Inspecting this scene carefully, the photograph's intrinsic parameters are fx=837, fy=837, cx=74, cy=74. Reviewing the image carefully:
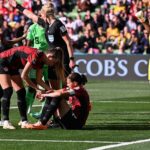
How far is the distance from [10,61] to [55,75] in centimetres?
111

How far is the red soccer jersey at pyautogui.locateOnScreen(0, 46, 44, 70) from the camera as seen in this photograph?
13.0m

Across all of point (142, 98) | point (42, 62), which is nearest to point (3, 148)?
point (42, 62)

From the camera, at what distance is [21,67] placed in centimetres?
1365

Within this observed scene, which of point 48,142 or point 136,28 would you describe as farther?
point 136,28

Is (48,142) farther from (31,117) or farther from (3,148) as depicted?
(31,117)

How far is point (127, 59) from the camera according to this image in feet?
99.8

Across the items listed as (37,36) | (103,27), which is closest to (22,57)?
(37,36)

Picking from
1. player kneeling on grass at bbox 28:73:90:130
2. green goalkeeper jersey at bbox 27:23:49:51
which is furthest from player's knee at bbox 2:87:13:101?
green goalkeeper jersey at bbox 27:23:49:51

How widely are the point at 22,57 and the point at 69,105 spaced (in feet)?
3.67

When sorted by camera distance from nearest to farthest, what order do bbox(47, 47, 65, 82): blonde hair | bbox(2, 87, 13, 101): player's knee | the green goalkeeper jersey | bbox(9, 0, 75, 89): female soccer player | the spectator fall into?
bbox(47, 47, 65, 82): blonde hair, bbox(2, 87, 13, 101): player's knee, bbox(9, 0, 75, 89): female soccer player, the green goalkeeper jersey, the spectator

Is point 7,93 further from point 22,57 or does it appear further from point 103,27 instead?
point 103,27

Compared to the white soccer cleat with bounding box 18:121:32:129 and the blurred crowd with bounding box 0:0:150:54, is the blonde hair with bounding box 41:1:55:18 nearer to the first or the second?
the white soccer cleat with bounding box 18:121:32:129

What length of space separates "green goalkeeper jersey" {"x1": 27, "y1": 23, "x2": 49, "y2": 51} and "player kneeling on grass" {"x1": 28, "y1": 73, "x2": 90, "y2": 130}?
240 cm

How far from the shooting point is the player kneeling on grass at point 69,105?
13031 millimetres
